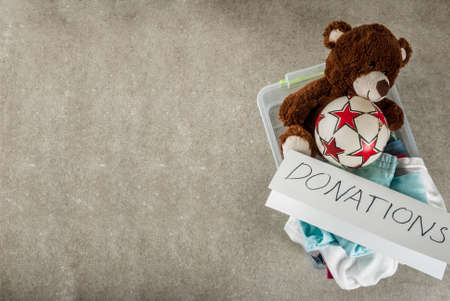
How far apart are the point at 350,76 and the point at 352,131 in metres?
0.10

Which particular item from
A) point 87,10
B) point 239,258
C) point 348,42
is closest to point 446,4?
point 348,42

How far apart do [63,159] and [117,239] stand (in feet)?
0.87

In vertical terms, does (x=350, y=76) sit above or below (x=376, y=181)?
above

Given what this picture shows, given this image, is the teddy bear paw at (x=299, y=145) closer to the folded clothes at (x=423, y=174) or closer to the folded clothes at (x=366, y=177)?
the folded clothes at (x=366, y=177)

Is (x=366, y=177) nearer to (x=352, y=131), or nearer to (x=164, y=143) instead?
(x=352, y=131)

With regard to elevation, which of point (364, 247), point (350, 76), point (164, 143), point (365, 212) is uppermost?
point (350, 76)

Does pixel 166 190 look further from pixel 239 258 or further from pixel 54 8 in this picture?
pixel 54 8

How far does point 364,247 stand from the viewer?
53 centimetres

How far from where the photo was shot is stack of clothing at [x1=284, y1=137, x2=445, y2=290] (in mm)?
537

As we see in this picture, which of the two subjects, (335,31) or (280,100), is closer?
(335,31)

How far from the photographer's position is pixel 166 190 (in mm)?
873

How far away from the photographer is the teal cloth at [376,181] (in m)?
0.53

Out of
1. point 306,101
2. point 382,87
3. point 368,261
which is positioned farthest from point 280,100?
point 368,261

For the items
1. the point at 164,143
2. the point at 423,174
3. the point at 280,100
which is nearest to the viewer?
the point at 423,174
